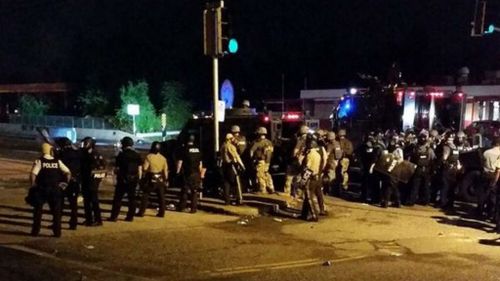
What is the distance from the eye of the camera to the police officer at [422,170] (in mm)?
16219

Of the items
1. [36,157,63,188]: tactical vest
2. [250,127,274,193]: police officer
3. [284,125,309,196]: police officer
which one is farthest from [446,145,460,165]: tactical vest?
[36,157,63,188]: tactical vest

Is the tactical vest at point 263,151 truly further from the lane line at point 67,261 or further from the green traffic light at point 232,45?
the lane line at point 67,261

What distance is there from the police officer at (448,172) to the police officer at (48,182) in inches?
340

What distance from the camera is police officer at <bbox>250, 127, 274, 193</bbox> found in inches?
652

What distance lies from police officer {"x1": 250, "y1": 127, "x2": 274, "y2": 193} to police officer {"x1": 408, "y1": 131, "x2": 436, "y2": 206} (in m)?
3.29

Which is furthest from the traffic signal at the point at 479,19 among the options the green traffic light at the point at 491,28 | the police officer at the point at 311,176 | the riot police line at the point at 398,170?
the police officer at the point at 311,176

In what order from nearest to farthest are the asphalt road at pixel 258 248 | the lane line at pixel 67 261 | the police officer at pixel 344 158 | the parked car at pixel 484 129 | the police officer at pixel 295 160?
the lane line at pixel 67 261 < the asphalt road at pixel 258 248 < the police officer at pixel 295 160 < the police officer at pixel 344 158 < the parked car at pixel 484 129

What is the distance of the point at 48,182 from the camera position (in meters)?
11.6

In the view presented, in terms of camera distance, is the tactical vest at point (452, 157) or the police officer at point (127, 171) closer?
the police officer at point (127, 171)

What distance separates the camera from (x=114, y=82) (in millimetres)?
54844

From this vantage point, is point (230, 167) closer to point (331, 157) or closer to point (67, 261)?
point (331, 157)

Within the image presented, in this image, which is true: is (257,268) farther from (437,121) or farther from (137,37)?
(137,37)

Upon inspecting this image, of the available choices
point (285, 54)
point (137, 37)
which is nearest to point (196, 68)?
point (137, 37)

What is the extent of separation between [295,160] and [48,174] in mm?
6515
